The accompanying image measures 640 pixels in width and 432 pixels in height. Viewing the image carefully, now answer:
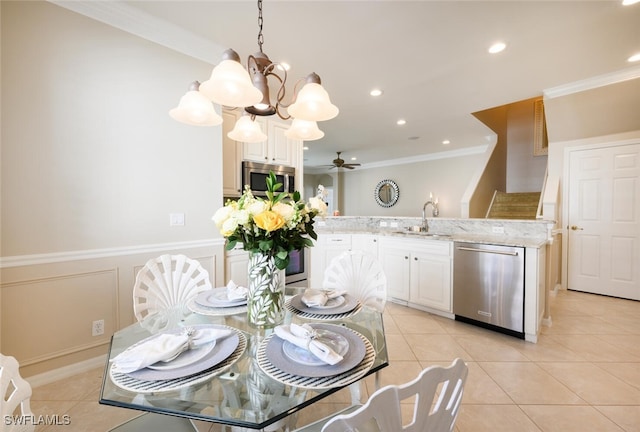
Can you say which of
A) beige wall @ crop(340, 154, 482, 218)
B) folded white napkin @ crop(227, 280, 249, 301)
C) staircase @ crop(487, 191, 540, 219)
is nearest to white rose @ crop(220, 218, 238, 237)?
folded white napkin @ crop(227, 280, 249, 301)

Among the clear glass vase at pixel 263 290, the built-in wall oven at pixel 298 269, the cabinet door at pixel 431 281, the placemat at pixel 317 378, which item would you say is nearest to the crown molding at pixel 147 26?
the clear glass vase at pixel 263 290

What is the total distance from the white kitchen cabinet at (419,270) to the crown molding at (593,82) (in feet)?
7.81

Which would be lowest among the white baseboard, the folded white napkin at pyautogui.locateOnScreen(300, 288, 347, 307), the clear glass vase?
the white baseboard

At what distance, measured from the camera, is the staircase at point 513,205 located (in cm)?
530

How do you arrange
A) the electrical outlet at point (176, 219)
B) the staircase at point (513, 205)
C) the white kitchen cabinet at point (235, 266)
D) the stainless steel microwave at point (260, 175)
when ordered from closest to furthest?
the electrical outlet at point (176, 219), the white kitchen cabinet at point (235, 266), the stainless steel microwave at point (260, 175), the staircase at point (513, 205)

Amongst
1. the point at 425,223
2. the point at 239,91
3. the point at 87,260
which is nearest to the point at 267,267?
the point at 239,91

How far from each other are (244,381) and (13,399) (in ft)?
2.11

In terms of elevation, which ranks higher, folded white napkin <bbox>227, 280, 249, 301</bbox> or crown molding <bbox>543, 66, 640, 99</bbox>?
crown molding <bbox>543, 66, 640, 99</bbox>

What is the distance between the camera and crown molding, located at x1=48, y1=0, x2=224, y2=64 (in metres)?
1.88

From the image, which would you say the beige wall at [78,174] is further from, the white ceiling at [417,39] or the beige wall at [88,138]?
the white ceiling at [417,39]

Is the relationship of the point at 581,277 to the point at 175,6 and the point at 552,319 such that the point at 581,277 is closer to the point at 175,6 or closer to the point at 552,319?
the point at 552,319

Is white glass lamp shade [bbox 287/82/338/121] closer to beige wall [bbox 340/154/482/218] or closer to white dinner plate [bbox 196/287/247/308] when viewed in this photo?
white dinner plate [bbox 196/287/247/308]

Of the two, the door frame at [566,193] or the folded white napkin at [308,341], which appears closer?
the folded white napkin at [308,341]

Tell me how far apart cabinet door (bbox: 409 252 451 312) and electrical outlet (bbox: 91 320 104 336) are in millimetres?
2968
